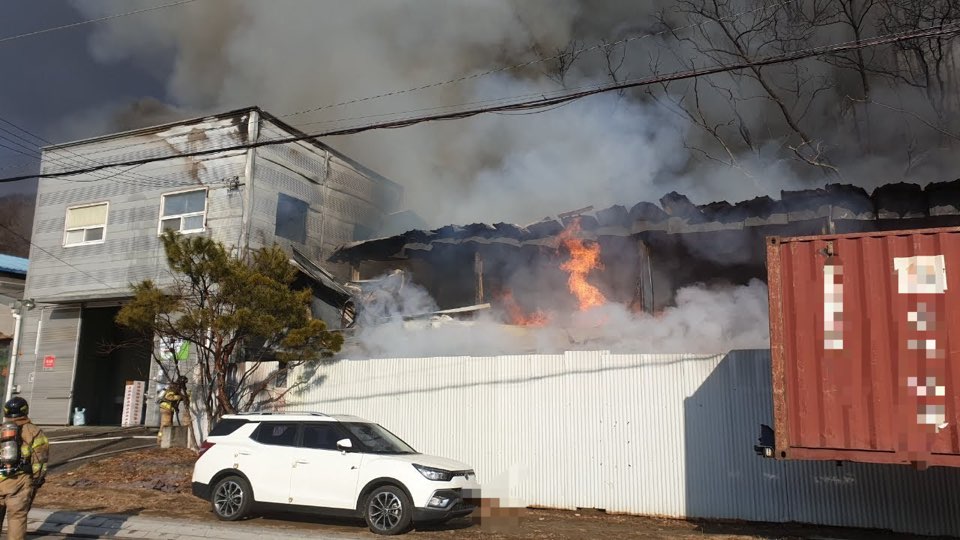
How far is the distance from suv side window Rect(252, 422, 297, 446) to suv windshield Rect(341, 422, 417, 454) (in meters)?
0.73

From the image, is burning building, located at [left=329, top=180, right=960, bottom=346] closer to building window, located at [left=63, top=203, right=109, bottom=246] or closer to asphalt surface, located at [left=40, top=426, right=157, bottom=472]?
asphalt surface, located at [left=40, top=426, right=157, bottom=472]

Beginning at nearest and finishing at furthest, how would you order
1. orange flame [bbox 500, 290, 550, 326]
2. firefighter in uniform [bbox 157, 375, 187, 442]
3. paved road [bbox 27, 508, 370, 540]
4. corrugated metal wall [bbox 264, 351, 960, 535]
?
1. paved road [bbox 27, 508, 370, 540]
2. corrugated metal wall [bbox 264, 351, 960, 535]
3. firefighter in uniform [bbox 157, 375, 187, 442]
4. orange flame [bbox 500, 290, 550, 326]

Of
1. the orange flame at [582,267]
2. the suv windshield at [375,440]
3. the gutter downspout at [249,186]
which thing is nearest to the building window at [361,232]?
the gutter downspout at [249,186]

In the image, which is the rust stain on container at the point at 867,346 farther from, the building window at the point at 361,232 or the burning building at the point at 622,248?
the building window at the point at 361,232

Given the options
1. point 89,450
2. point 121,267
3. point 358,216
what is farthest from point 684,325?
point 121,267

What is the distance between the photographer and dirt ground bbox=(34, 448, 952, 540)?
339 inches

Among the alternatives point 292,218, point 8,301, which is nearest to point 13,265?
point 8,301

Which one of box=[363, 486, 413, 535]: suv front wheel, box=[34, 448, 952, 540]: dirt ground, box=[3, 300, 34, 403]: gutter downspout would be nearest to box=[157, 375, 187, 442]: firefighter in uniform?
box=[34, 448, 952, 540]: dirt ground

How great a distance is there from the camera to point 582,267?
1569 cm

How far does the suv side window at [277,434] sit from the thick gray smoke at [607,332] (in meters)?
5.01

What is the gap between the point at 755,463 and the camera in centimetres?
945

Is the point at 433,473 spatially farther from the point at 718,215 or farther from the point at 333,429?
the point at 718,215

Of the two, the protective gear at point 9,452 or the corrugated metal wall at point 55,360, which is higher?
the corrugated metal wall at point 55,360

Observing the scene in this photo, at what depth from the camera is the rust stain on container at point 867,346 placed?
6.01 meters
